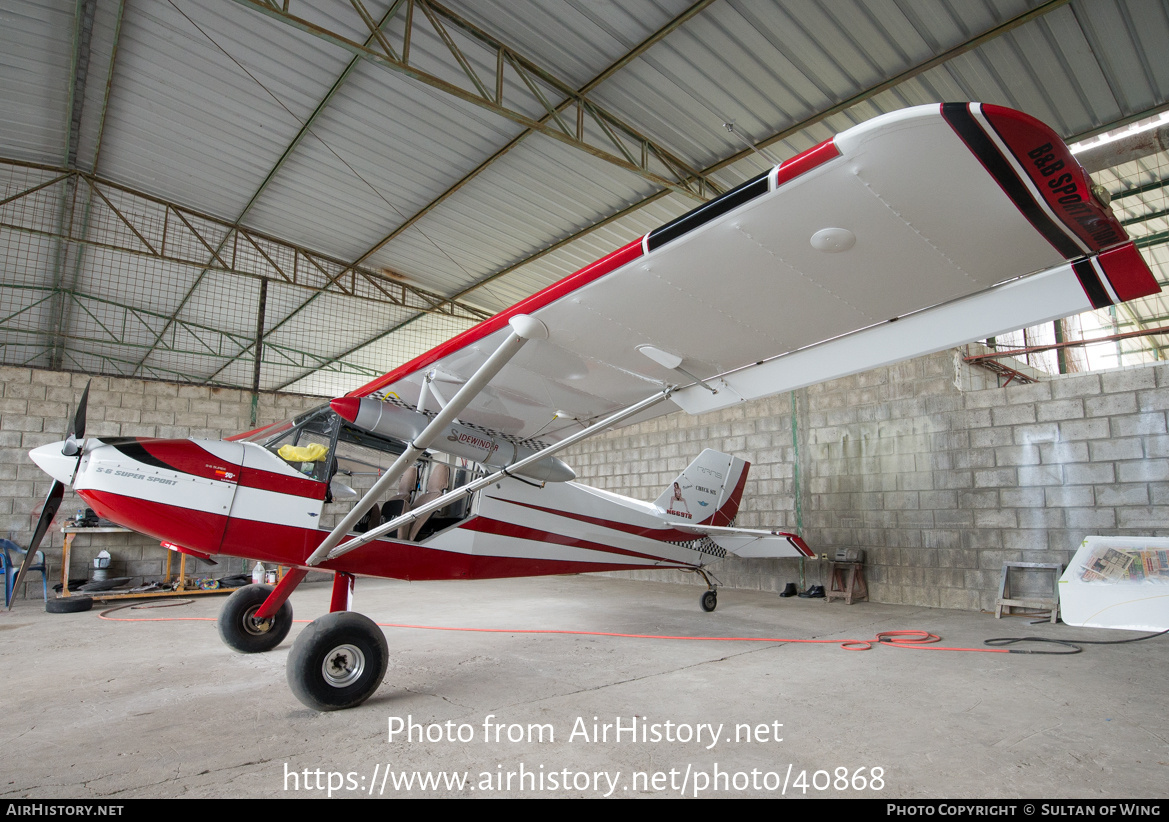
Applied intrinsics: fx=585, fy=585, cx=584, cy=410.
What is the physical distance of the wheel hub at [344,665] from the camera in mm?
3468

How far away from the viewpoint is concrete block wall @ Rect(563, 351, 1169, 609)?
654 centimetres

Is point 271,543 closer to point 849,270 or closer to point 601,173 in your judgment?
point 849,270

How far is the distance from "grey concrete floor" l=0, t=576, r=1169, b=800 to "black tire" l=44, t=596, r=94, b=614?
5.07 feet

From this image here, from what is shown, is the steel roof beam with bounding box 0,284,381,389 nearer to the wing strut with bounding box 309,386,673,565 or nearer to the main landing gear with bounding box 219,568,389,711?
the wing strut with bounding box 309,386,673,565

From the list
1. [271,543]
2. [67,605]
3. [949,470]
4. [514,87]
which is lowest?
[67,605]

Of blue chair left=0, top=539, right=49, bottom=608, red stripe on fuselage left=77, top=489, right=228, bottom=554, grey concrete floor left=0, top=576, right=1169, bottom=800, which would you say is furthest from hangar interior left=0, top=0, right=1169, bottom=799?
red stripe on fuselage left=77, top=489, right=228, bottom=554

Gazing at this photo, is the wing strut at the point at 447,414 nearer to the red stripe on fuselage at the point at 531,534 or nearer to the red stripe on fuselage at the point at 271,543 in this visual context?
the red stripe on fuselage at the point at 271,543

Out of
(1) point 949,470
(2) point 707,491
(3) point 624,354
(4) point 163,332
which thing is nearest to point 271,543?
(3) point 624,354

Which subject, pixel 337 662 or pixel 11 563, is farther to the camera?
pixel 11 563

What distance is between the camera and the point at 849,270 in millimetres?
2484

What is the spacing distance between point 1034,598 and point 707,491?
3.89 meters

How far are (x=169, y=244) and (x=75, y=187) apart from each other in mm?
1845

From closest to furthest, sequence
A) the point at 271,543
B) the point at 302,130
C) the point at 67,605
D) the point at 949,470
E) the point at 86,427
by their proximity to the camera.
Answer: the point at 271,543
the point at 67,605
the point at 949,470
the point at 86,427
the point at 302,130

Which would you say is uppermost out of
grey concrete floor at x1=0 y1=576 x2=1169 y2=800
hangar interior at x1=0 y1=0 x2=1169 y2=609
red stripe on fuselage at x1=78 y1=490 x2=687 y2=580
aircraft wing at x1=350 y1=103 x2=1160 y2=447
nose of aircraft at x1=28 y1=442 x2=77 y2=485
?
hangar interior at x1=0 y1=0 x2=1169 y2=609
